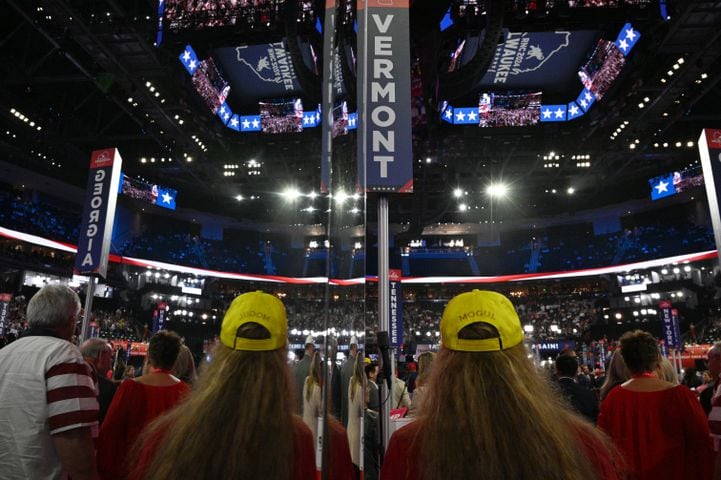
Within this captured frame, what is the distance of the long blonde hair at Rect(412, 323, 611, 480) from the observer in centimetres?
87

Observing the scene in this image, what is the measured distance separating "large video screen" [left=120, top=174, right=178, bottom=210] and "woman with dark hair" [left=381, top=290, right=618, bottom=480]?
21.1 m

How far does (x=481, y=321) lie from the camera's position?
1006 mm

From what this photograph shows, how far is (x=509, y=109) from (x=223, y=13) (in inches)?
334

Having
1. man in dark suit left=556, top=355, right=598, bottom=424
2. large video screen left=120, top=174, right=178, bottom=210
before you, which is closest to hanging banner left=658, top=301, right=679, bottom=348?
man in dark suit left=556, top=355, right=598, bottom=424

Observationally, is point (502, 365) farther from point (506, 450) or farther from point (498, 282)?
point (498, 282)

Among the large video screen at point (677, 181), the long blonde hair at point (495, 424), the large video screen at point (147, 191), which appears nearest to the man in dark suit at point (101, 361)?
the long blonde hair at point (495, 424)

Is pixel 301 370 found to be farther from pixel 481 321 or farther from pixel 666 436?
pixel 666 436

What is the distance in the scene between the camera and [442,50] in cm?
844

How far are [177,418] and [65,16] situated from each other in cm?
1036

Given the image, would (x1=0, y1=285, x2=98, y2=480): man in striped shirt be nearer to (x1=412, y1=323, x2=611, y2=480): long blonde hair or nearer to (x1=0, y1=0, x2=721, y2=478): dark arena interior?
(x1=0, y1=0, x2=721, y2=478): dark arena interior

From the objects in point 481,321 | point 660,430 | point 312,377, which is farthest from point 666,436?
point 312,377

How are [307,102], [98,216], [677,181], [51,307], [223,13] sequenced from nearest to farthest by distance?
[51,307]
[98,216]
[223,13]
[307,102]
[677,181]

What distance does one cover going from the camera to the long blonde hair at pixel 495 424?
87 cm

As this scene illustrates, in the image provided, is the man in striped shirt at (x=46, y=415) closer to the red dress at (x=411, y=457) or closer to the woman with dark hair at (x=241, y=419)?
the woman with dark hair at (x=241, y=419)
